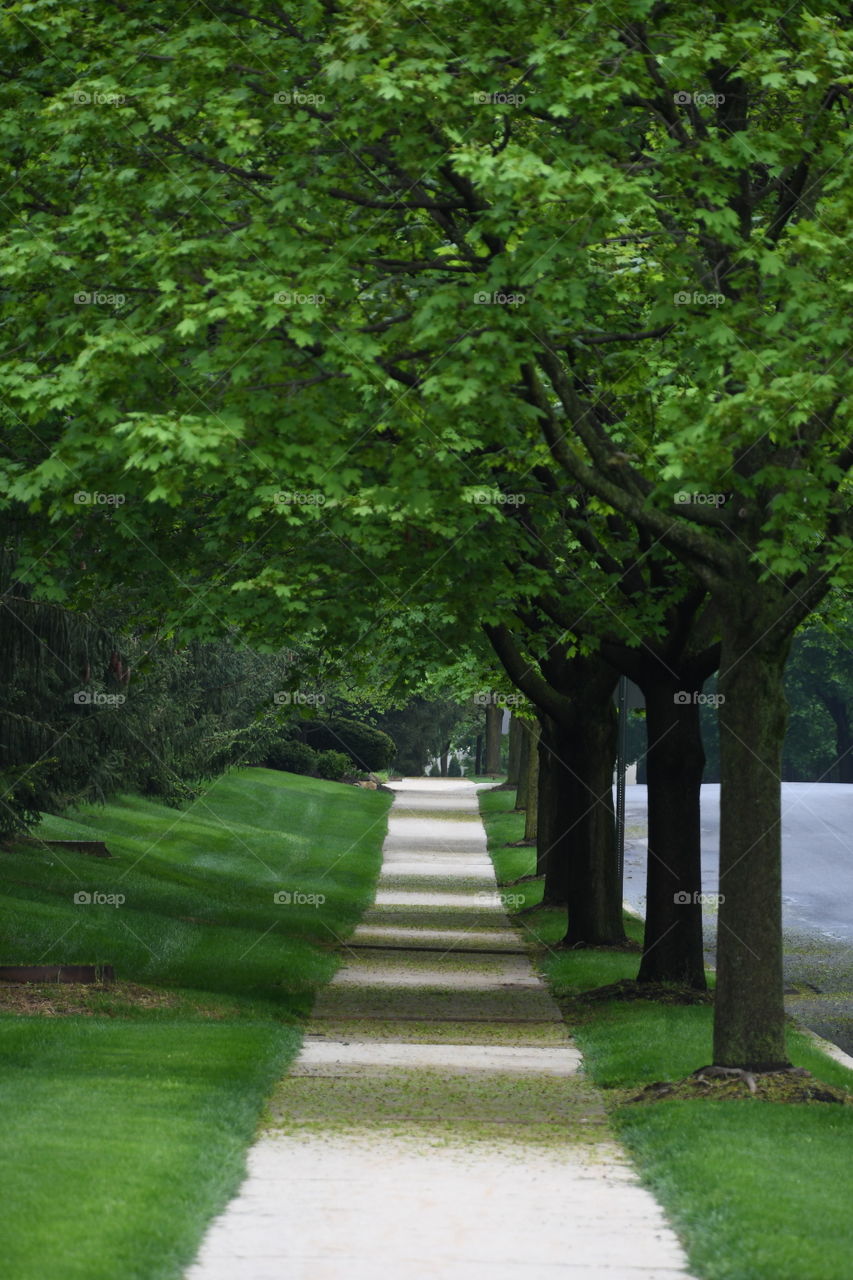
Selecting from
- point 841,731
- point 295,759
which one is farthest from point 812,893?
point 841,731

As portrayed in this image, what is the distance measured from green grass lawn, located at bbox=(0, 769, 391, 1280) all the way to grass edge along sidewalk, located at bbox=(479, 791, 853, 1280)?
2.20 m

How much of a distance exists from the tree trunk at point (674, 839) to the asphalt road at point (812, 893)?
106 cm

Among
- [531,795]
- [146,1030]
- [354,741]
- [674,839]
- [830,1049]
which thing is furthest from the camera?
[354,741]

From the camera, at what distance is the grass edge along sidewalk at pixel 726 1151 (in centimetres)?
767

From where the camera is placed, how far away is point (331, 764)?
6053 cm

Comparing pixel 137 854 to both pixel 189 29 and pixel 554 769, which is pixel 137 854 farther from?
pixel 189 29

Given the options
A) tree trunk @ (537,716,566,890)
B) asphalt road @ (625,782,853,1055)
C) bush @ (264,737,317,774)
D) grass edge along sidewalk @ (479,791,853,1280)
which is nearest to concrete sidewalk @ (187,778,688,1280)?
grass edge along sidewalk @ (479,791,853,1280)

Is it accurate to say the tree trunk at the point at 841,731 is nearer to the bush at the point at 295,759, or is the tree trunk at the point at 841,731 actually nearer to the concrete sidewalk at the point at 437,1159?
the bush at the point at 295,759

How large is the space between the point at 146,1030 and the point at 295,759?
45.7 m

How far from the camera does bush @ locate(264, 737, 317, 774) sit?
58.8 m

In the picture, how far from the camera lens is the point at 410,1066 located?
13.3 metres

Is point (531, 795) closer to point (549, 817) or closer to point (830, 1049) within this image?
point (549, 817)

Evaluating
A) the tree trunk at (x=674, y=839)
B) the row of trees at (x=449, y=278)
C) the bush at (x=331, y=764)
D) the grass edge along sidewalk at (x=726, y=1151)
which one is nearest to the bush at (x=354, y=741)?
the bush at (x=331, y=764)

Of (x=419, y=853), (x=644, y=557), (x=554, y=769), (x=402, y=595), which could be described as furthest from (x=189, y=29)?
(x=419, y=853)
